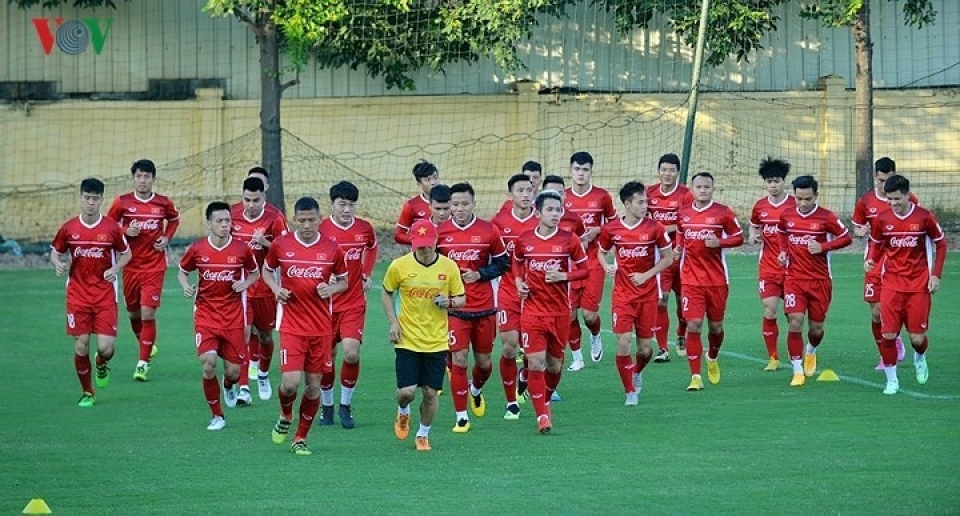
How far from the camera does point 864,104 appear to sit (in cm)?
3128

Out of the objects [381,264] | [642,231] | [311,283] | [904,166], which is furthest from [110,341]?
[904,166]

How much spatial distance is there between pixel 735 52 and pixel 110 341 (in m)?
20.0

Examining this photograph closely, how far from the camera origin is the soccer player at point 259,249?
48.8ft

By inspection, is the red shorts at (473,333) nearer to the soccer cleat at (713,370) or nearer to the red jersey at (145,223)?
the soccer cleat at (713,370)

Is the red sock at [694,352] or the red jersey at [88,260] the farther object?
the red sock at [694,352]

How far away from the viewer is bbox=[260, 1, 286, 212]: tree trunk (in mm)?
30797

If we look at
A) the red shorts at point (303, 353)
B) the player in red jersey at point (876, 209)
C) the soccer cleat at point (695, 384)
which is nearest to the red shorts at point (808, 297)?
the player in red jersey at point (876, 209)

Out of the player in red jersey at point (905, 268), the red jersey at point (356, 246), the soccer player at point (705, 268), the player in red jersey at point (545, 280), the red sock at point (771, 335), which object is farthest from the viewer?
the red sock at point (771, 335)

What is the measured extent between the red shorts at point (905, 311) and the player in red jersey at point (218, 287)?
594 centimetres

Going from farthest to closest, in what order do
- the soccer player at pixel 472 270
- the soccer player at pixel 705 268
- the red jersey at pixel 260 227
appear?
the soccer player at pixel 705 268, the red jersey at pixel 260 227, the soccer player at pixel 472 270

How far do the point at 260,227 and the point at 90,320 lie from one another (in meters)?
1.87

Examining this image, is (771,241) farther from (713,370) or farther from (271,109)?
(271,109)

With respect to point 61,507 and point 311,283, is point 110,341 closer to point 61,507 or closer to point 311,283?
point 311,283

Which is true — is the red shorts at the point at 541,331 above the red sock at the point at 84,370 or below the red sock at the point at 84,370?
above
